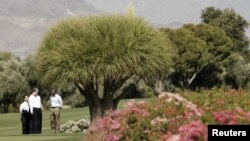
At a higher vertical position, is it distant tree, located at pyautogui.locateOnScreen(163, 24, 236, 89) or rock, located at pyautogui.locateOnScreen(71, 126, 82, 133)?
distant tree, located at pyautogui.locateOnScreen(163, 24, 236, 89)

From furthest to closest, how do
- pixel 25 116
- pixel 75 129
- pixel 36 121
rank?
pixel 75 129 → pixel 25 116 → pixel 36 121

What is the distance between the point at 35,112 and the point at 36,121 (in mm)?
493

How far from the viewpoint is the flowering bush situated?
733 centimetres

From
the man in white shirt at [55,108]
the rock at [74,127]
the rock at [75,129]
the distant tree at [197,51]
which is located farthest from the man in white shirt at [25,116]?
the distant tree at [197,51]

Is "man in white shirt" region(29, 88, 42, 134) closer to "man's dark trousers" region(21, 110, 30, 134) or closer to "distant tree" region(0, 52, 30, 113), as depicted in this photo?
"man's dark trousers" region(21, 110, 30, 134)

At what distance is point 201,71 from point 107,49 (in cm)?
4919

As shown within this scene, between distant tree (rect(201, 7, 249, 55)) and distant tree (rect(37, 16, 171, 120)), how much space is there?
5712 cm

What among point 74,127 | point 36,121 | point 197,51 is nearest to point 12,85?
point 197,51

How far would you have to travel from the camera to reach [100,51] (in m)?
25.2

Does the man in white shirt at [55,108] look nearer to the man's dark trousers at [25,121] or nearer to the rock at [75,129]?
the man's dark trousers at [25,121]

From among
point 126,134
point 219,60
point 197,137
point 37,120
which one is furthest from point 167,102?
point 219,60

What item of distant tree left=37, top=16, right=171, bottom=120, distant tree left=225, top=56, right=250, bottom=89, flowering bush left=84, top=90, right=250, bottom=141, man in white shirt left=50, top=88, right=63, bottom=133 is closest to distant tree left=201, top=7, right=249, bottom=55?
distant tree left=225, top=56, right=250, bottom=89

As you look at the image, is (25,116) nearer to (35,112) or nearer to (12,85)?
(35,112)

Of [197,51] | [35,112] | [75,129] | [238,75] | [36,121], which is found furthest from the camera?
[238,75]
